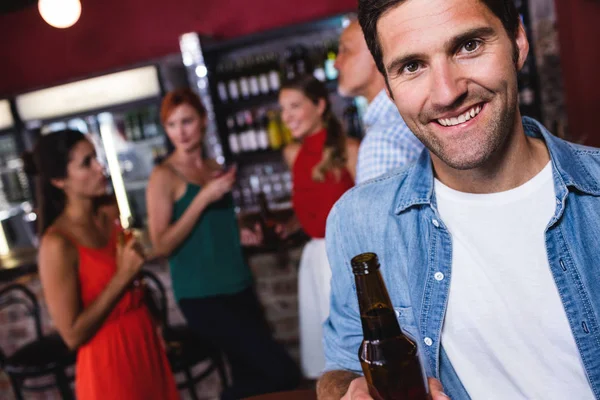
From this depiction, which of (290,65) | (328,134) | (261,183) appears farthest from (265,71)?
(328,134)

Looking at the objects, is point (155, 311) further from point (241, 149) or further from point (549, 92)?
point (549, 92)

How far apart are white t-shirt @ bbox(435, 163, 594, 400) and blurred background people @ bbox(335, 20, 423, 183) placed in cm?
58

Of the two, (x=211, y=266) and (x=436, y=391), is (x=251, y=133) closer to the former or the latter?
(x=211, y=266)

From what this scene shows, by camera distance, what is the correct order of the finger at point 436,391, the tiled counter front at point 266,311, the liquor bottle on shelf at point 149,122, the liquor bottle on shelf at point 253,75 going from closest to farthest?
the finger at point 436,391, the tiled counter front at point 266,311, the liquor bottle on shelf at point 253,75, the liquor bottle on shelf at point 149,122

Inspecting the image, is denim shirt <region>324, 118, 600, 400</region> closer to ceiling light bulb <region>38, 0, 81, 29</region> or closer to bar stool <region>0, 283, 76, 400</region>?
bar stool <region>0, 283, 76, 400</region>

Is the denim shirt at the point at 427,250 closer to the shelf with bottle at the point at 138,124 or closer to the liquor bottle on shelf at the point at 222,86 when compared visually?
the liquor bottle on shelf at the point at 222,86

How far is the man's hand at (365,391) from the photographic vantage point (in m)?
0.85

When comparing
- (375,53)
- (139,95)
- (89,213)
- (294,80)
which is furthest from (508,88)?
(139,95)

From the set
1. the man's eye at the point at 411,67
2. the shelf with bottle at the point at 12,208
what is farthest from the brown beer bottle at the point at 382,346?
the shelf with bottle at the point at 12,208

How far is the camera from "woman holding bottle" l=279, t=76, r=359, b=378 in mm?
2887

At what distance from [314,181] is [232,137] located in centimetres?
247

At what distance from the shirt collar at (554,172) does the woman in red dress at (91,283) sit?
1.31 metres

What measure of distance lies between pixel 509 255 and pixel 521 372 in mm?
217

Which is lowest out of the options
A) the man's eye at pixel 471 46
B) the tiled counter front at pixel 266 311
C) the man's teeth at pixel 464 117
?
the tiled counter front at pixel 266 311
